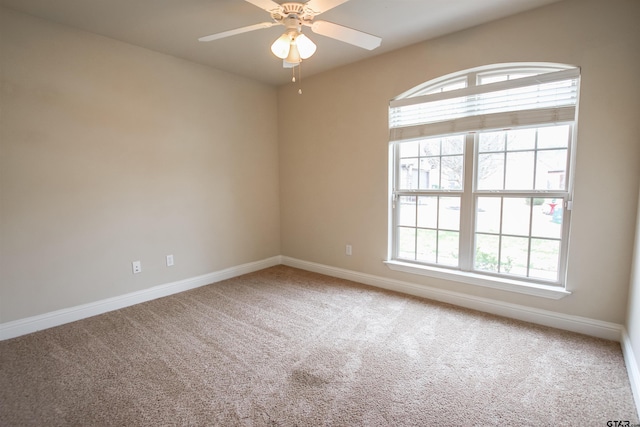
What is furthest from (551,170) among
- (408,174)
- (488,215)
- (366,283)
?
(366,283)

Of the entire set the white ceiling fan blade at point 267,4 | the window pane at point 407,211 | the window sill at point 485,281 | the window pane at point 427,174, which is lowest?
the window sill at point 485,281

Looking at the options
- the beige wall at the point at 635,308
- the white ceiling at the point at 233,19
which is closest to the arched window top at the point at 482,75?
the white ceiling at the point at 233,19

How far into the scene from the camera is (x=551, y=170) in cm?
246

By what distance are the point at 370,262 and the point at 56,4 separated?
11.7 ft

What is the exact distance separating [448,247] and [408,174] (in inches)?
34.3

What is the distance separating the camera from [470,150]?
2.81m

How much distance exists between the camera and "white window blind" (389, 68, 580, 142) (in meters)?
2.35

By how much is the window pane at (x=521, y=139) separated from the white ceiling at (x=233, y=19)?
94 centimetres

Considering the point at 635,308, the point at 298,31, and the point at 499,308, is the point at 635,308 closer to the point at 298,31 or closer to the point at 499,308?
the point at 499,308

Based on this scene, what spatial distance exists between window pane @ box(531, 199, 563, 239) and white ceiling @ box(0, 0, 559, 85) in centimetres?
155

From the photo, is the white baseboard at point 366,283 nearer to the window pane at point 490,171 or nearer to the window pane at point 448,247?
the window pane at point 448,247

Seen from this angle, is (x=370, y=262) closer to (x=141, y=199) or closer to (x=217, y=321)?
(x=217, y=321)

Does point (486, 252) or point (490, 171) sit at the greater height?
point (490, 171)

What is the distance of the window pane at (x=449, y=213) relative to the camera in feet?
9.73
